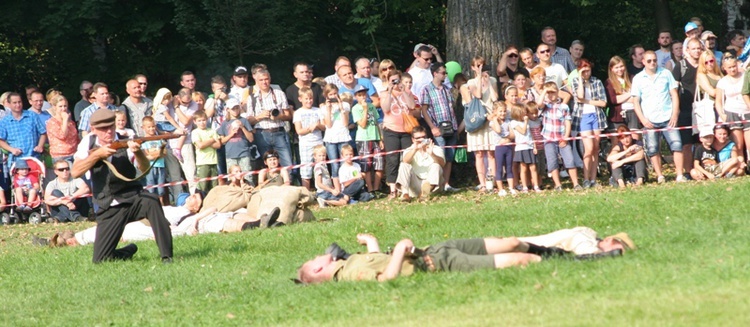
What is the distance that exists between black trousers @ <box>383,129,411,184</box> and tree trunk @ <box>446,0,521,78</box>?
8.95 feet

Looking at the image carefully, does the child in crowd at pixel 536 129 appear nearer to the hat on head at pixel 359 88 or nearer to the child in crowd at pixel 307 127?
the hat on head at pixel 359 88

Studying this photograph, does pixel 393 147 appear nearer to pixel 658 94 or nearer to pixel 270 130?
pixel 270 130

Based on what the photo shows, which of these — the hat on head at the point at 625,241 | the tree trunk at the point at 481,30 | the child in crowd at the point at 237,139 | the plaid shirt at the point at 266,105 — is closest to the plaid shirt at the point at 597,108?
the tree trunk at the point at 481,30

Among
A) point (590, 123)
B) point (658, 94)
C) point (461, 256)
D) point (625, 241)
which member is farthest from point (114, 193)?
point (658, 94)

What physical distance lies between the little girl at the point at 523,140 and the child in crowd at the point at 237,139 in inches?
163

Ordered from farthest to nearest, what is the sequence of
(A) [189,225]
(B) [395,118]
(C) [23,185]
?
(C) [23,185] < (B) [395,118] < (A) [189,225]

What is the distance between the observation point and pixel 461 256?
434 inches

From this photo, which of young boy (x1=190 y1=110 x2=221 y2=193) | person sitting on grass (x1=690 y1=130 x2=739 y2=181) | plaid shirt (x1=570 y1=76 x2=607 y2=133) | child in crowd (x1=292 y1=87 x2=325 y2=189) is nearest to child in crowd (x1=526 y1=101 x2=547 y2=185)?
plaid shirt (x1=570 y1=76 x2=607 y2=133)

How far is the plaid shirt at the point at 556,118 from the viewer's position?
63.9 ft

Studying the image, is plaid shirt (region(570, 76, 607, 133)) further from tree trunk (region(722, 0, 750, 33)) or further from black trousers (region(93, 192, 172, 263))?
black trousers (region(93, 192, 172, 263))

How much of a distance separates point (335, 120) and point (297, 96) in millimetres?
1014

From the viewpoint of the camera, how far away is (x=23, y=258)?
15312mm

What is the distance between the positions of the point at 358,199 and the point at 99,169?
696 cm

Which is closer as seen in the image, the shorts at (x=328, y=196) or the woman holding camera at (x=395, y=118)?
the shorts at (x=328, y=196)
